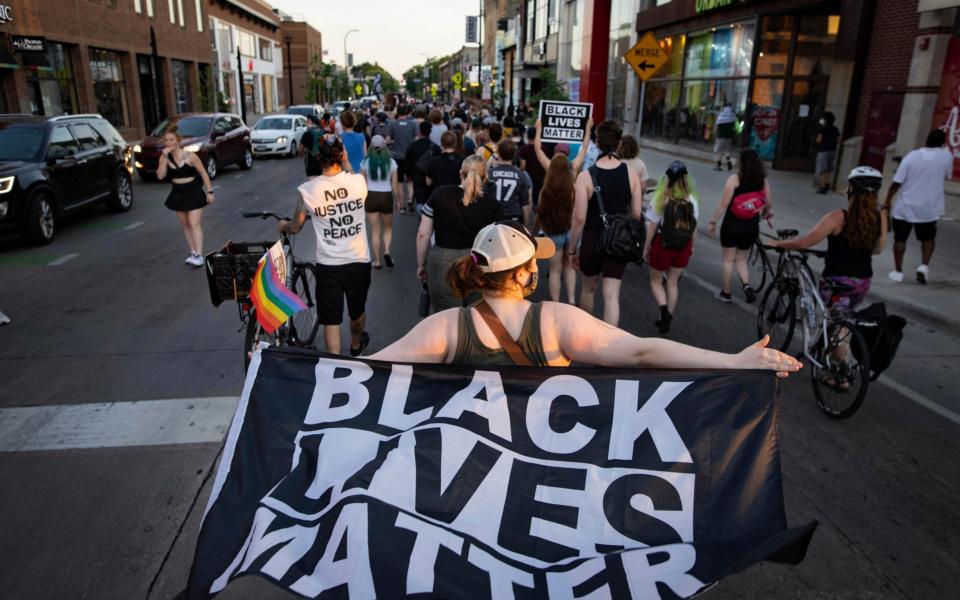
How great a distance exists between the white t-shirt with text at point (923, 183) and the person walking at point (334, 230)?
746 centimetres

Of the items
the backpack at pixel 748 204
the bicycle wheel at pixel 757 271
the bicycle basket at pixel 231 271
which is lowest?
the bicycle wheel at pixel 757 271

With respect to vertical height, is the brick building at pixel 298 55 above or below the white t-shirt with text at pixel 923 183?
above

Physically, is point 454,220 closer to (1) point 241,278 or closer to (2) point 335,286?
(2) point 335,286

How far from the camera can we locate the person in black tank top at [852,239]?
5562mm

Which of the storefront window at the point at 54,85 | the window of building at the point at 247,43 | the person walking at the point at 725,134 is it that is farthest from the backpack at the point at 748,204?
the window of building at the point at 247,43

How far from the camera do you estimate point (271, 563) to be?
2471 mm

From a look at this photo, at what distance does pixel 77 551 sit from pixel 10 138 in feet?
35.7

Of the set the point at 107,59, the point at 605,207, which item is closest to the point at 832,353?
the point at 605,207

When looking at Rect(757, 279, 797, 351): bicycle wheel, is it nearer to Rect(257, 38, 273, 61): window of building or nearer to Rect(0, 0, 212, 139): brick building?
Rect(0, 0, 212, 139): brick building

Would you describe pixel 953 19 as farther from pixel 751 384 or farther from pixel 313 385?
pixel 313 385

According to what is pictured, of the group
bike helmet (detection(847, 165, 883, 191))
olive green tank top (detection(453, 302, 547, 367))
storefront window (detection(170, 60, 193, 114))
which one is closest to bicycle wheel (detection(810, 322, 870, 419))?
bike helmet (detection(847, 165, 883, 191))

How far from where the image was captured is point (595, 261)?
22.1 feet

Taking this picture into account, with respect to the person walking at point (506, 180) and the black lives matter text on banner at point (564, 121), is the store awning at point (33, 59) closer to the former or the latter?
the black lives matter text on banner at point (564, 121)

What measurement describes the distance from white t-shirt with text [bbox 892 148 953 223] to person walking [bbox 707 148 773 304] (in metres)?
2.63
